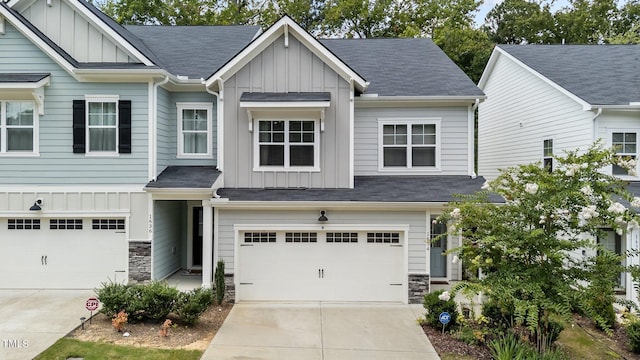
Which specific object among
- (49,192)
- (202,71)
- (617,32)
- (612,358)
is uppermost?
(617,32)

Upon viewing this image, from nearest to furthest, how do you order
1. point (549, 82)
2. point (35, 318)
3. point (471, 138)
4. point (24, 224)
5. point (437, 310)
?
point (437, 310) → point (35, 318) → point (24, 224) → point (471, 138) → point (549, 82)

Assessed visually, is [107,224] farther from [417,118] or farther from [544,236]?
[544,236]

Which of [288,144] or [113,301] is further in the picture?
[288,144]

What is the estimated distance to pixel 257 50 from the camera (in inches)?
418

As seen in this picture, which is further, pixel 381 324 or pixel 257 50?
pixel 257 50

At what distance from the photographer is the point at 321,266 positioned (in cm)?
1022

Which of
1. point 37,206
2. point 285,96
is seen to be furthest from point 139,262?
point 285,96

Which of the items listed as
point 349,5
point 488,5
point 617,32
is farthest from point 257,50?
point 488,5

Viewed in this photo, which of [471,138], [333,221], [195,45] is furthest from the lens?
[195,45]

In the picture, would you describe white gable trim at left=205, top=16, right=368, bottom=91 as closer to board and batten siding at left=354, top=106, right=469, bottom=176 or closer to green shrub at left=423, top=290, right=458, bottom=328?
board and batten siding at left=354, top=106, right=469, bottom=176

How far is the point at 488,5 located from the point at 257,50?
30.9 metres

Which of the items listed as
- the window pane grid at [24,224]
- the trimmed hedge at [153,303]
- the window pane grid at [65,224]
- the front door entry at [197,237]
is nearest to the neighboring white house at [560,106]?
the trimmed hedge at [153,303]

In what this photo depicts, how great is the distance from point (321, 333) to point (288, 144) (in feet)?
16.1

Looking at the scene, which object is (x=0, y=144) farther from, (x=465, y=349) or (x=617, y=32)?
(x=617, y=32)
